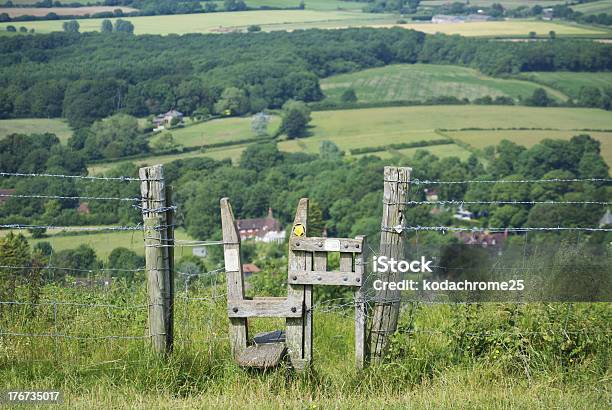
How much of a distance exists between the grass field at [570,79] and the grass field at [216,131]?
99.9 ft

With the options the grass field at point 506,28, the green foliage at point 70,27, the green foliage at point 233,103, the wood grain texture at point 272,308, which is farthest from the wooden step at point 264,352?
the green foliage at point 70,27

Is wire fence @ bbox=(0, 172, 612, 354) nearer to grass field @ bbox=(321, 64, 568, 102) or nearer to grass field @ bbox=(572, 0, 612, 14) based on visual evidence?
grass field @ bbox=(321, 64, 568, 102)

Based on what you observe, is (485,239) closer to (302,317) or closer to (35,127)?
(302,317)

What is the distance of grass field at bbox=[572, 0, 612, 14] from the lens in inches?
4385

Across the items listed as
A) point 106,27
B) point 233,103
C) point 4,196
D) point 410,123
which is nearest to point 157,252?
point 4,196

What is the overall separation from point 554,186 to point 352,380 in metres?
58.2

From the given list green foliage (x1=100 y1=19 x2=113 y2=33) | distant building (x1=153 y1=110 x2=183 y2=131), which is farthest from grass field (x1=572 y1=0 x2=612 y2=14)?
green foliage (x1=100 y1=19 x2=113 y2=33)

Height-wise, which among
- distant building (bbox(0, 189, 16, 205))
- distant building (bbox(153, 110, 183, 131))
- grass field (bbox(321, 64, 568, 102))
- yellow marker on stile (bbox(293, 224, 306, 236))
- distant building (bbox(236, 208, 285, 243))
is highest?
yellow marker on stile (bbox(293, 224, 306, 236))

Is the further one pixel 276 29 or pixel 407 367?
pixel 276 29

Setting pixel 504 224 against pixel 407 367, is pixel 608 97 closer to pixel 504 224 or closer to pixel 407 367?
pixel 504 224

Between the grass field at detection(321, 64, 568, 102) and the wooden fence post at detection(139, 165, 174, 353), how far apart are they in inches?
3544

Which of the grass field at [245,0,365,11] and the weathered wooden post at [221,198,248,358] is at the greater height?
the weathered wooden post at [221,198,248,358]

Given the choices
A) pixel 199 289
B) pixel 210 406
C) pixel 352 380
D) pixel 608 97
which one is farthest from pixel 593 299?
pixel 608 97

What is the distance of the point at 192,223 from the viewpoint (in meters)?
54.0
